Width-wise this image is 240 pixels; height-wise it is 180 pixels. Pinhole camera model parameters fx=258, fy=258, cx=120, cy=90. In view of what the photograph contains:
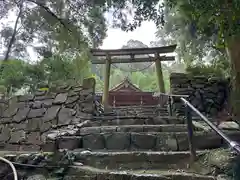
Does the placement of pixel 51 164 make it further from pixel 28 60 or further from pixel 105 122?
pixel 28 60

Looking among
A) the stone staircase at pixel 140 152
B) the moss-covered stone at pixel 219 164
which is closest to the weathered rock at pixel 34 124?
the stone staircase at pixel 140 152

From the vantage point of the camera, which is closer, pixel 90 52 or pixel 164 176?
pixel 164 176

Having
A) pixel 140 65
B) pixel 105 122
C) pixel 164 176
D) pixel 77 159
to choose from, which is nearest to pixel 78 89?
pixel 105 122

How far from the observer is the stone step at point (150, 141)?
275cm

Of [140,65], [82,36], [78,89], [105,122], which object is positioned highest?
[140,65]

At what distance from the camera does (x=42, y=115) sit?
17.0ft

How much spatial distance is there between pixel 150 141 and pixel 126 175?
877 millimetres

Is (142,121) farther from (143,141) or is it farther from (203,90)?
(203,90)

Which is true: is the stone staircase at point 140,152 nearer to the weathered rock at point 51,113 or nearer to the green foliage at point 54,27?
the weathered rock at point 51,113

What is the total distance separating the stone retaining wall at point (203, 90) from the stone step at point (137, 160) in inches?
130

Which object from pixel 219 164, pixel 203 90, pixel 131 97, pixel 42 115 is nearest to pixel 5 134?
pixel 42 115

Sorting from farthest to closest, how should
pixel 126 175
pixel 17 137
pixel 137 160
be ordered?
pixel 17 137
pixel 137 160
pixel 126 175

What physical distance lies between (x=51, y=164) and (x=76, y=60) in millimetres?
5311

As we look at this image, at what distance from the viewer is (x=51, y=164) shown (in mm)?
2389
